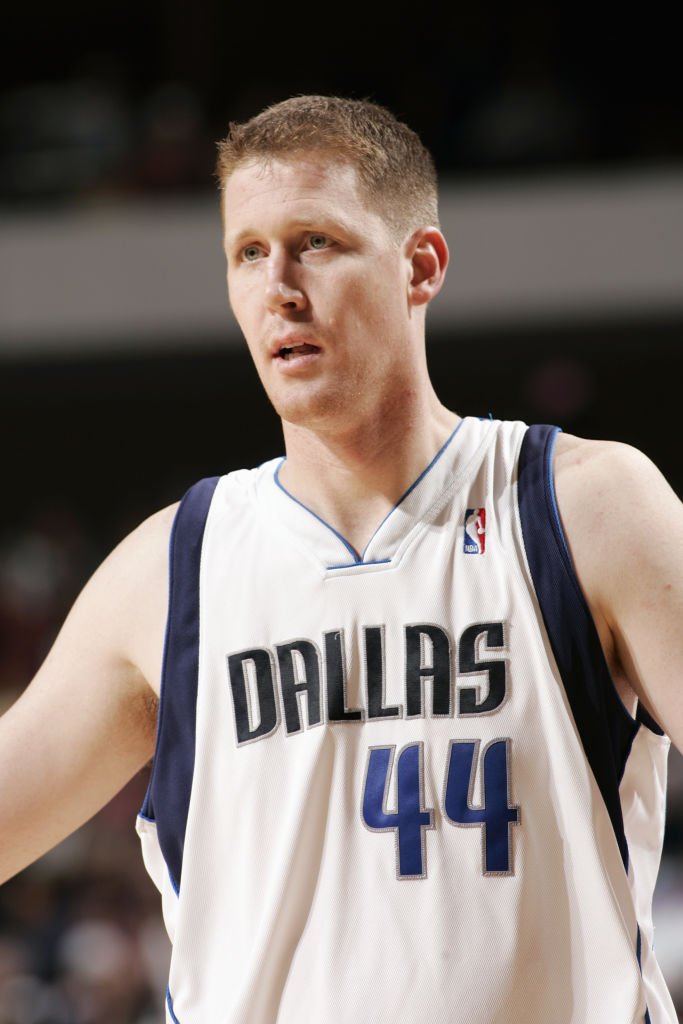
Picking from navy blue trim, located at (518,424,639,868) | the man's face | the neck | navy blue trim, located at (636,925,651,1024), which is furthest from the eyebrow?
navy blue trim, located at (636,925,651,1024)

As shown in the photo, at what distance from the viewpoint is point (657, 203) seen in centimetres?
809

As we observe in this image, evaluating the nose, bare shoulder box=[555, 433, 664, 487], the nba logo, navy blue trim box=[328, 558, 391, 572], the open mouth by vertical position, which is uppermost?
the nose

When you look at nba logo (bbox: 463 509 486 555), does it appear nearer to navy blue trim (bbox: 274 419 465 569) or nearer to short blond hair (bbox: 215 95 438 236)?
navy blue trim (bbox: 274 419 465 569)

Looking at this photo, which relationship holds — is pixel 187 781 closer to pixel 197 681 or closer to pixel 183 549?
pixel 197 681

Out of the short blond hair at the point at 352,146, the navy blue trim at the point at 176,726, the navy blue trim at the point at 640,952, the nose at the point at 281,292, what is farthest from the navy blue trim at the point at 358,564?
the navy blue trim at the point at 640,952

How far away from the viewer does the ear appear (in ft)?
6.92

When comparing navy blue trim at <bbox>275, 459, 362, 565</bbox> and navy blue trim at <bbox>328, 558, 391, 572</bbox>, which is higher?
navy blue trim at <bbox>275, 459, 362, 565</bbox>

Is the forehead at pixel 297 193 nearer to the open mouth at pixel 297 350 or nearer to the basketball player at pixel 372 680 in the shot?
the basketball player at pixel 372 680

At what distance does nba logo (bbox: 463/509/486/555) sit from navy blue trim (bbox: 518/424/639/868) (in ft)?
0.26

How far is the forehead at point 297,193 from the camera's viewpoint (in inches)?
76.9

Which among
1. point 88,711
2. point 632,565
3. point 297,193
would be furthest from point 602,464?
point 88,711

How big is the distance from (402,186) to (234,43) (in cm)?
941

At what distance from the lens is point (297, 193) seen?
1961mm

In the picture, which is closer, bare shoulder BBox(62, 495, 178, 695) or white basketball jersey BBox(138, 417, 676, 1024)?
white basketball jersey BBox(138, 417, 676, 1024)
